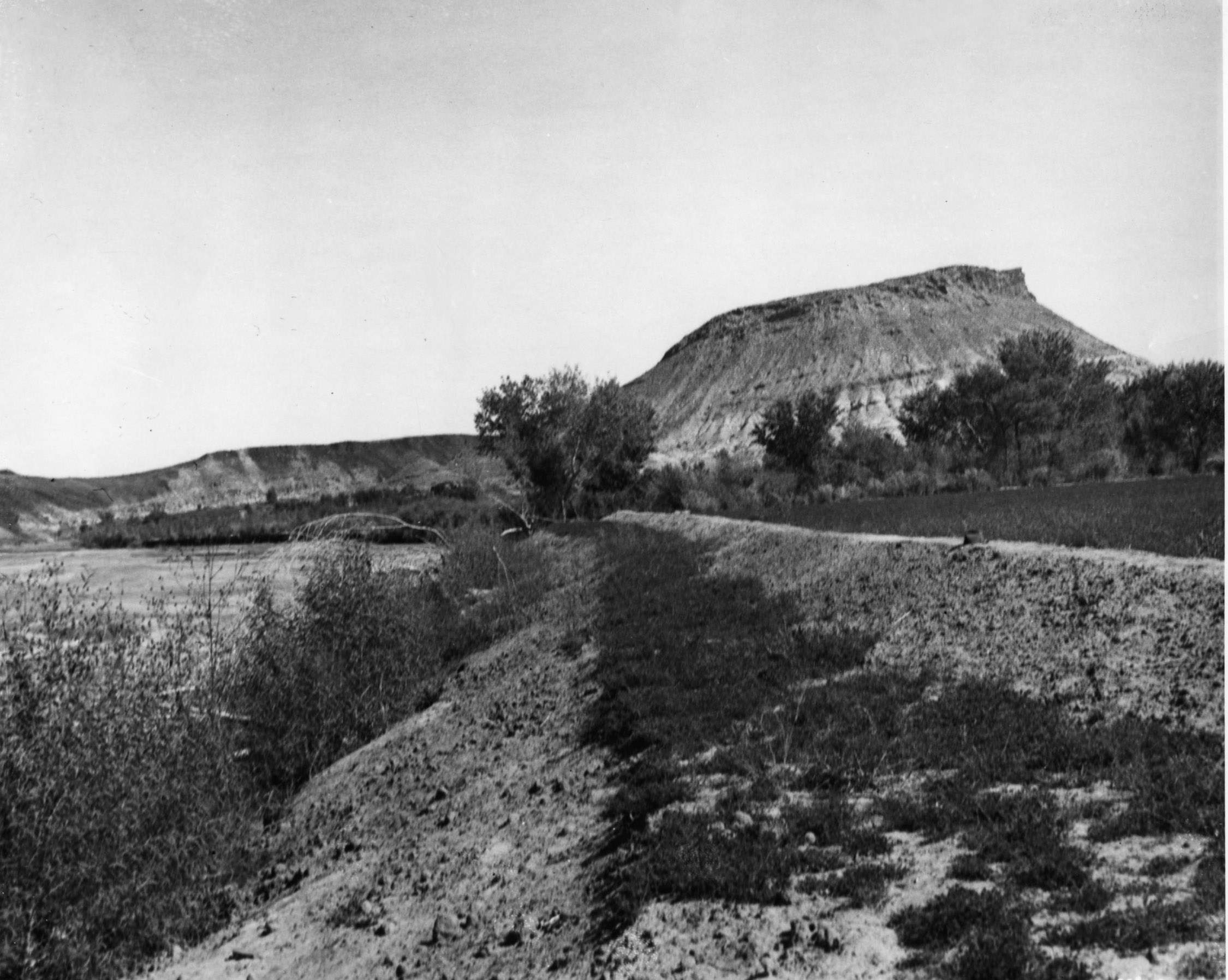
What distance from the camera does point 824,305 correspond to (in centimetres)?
13400

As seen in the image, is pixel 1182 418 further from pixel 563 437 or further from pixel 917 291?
pixel 917 291

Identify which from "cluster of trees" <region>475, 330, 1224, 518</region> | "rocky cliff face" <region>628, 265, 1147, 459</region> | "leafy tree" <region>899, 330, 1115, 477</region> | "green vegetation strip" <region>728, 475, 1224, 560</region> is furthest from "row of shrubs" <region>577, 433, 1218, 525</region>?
"rocky cliff face" <region>628, 265, 1147, 459</region>

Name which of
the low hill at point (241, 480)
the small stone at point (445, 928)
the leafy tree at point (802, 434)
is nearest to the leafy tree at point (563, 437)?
the leafy tree at point (802, 434)

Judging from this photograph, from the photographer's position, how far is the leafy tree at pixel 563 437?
60906mm

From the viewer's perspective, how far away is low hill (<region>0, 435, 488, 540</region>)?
3442 inches

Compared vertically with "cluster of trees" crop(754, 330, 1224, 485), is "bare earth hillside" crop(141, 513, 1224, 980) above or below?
below

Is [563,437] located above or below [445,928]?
A: above

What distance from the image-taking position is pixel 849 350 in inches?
4646

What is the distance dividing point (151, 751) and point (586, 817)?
15.2 ft

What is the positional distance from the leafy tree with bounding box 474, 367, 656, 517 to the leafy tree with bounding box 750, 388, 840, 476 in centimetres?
896

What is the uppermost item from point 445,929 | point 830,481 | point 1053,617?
point 830,481

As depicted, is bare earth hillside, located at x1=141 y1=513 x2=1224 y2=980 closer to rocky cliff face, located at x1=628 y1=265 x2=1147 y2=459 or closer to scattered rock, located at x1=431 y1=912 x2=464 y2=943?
scattered rock, located at x1=431 y1=912 x2=464 y2=943

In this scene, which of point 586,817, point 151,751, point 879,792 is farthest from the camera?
point 151,751

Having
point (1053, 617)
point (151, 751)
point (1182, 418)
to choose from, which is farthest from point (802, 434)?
point (151, 751)
